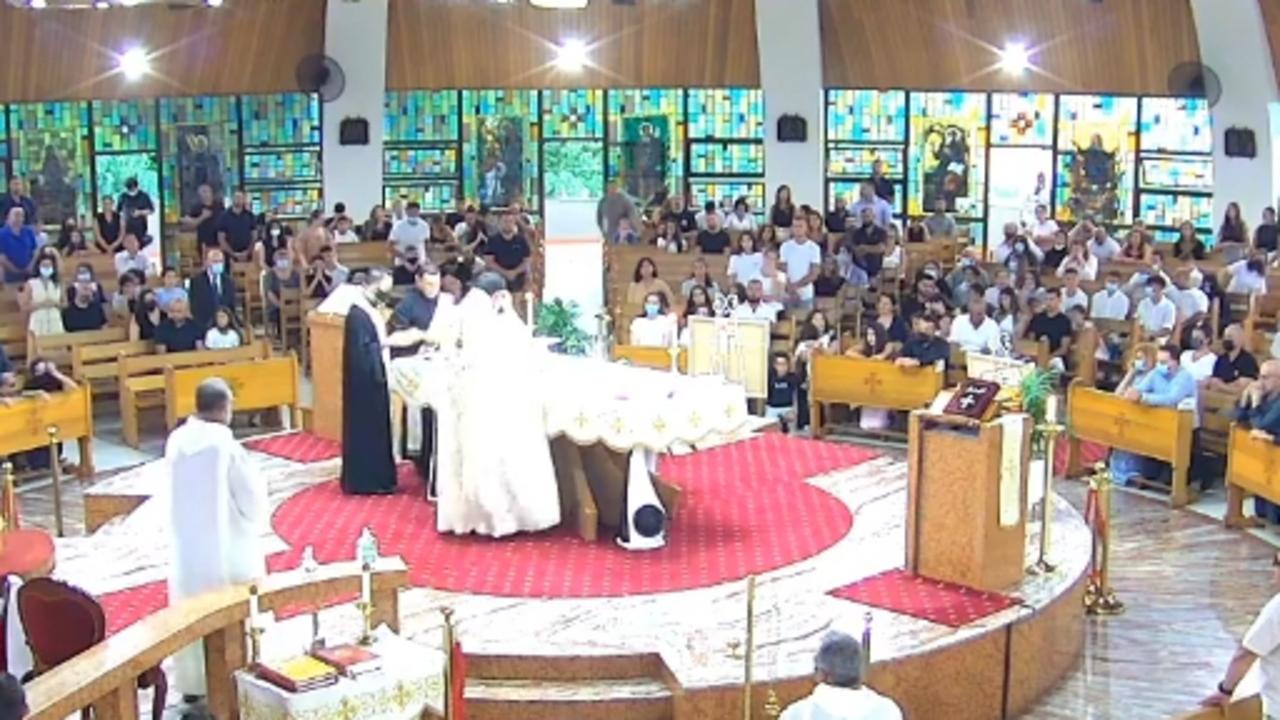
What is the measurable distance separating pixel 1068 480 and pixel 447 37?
1141 cm

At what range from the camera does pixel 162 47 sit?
845 inches

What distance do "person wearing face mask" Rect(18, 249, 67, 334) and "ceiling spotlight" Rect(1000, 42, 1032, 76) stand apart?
10.8 meters

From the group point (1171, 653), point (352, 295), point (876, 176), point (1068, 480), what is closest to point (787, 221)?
point (876, 176)

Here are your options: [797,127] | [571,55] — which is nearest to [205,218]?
[571,55]

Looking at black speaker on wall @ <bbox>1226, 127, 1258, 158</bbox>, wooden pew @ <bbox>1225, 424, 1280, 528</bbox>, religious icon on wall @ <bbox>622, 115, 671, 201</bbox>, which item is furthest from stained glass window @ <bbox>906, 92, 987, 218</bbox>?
wooden pew @ <bbox>1225, 424, 1280, 528</bbox>

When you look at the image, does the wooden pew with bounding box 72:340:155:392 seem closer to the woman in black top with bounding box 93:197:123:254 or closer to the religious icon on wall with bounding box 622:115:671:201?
the woman in black top with bounding box 93:197:123:254

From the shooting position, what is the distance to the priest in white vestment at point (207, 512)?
8672 mm

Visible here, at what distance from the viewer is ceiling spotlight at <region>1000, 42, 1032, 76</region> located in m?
21.5

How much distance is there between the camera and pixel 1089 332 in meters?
15.7

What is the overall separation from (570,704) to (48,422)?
629cm

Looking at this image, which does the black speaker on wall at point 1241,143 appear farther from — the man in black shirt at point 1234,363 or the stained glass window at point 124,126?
the stained glass window at point 124,126

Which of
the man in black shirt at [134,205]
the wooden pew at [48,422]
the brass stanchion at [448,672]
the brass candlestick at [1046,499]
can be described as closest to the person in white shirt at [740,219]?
the man in black shirt at [134,205]

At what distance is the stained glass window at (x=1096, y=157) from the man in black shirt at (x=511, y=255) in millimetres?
6364

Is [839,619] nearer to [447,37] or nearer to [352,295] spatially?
[352,295]
